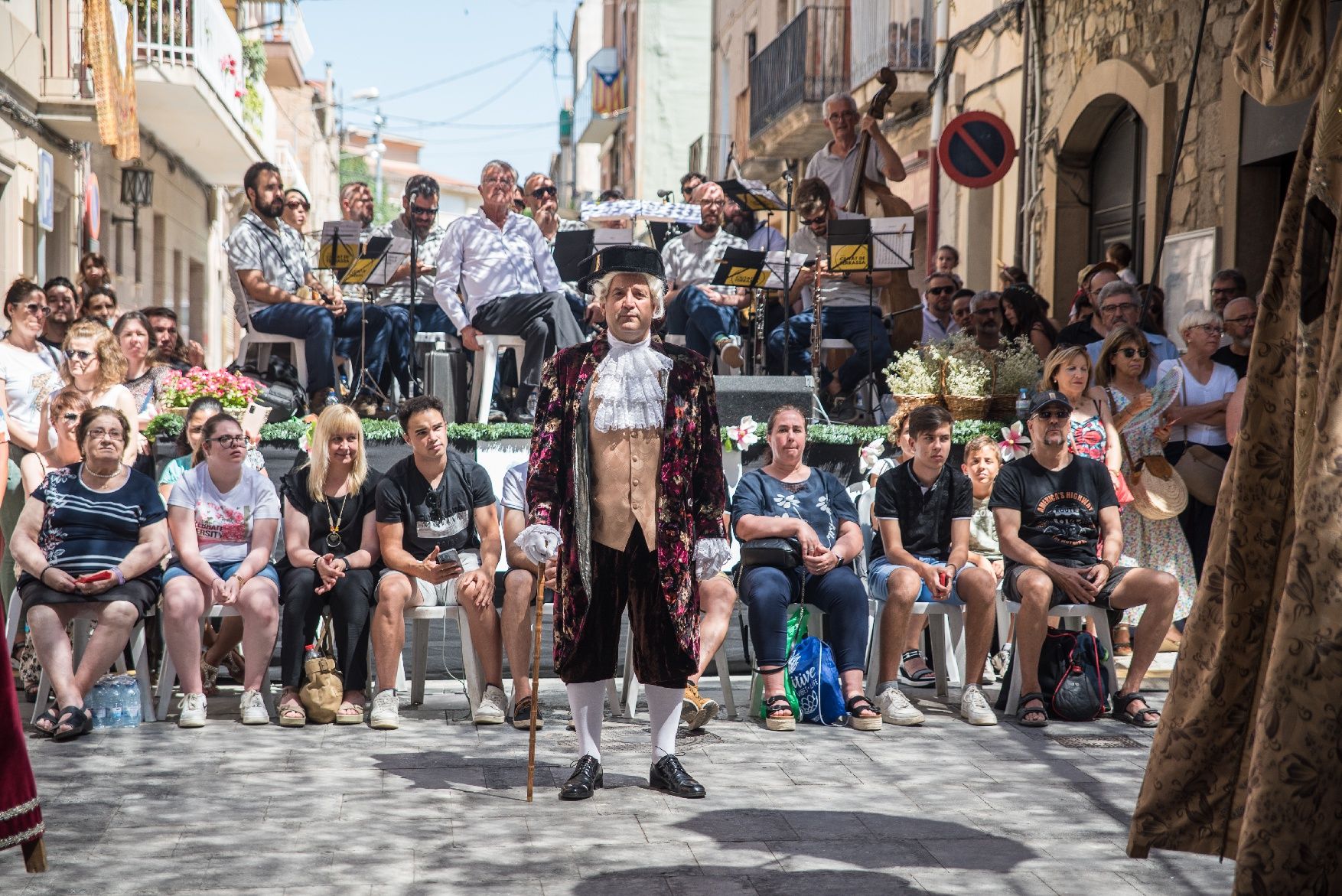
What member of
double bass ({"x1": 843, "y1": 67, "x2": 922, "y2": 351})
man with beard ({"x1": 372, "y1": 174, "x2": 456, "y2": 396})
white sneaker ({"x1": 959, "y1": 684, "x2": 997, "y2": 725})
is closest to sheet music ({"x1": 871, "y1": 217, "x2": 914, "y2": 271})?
double bass ({"x1": 843, "y1": 67, "x2": 922, "y2": 351})

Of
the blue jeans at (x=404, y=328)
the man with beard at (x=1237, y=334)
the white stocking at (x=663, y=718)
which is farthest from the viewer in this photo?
the blue jeans at (x=404, y=328)

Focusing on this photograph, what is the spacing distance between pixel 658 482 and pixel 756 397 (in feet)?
13.7

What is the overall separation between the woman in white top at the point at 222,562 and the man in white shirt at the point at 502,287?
9.98ft

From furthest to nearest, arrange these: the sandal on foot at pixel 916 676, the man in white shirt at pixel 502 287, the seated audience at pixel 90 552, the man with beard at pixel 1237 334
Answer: the man in white shirt at pixel 502 287 < the man with beard at pixel 1237 334 < the sandal on foot at pixel 916 676 < the seated audience at pixel 90 552

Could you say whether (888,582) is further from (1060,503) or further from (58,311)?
(58,311)

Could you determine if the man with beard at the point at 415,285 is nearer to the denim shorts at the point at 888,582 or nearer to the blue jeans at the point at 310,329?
the blue jeans at the point at 310,329

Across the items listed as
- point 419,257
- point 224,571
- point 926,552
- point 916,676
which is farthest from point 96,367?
point 916,676

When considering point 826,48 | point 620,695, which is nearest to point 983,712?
point 620,695

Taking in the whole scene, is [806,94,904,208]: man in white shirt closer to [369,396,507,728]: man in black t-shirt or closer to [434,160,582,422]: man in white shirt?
[434,160,582,422]: man in white shirt

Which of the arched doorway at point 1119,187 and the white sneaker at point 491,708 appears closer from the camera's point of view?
the white sneaker at point 491,708

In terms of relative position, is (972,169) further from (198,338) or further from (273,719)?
(198,338)

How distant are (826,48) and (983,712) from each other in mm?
14501

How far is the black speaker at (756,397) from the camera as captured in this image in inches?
371

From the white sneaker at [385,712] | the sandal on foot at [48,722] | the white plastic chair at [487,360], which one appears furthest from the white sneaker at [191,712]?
the white plastic chair at [487,360]
